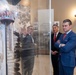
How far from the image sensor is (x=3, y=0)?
7.18 ft

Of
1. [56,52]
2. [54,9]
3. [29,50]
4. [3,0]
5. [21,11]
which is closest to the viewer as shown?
[3,0]

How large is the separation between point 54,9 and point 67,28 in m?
4.37

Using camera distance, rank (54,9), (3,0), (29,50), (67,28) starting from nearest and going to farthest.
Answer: (3,0), (29,50), (67,28), (54,9)

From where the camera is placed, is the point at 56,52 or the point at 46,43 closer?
the point at 46,43

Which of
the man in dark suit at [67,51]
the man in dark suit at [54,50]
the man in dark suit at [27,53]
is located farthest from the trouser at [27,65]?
the man in dark suit at [54,50]

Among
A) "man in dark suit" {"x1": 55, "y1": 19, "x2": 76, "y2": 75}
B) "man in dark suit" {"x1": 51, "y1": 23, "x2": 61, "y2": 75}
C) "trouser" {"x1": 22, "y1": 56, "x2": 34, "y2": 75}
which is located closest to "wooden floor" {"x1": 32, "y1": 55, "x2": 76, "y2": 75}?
"trouser" {"x1": 22, "y1": 56, "x2": 34, "y2": 75}

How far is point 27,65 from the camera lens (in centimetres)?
254

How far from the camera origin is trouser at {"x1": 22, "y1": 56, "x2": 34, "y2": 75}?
250 centimetres

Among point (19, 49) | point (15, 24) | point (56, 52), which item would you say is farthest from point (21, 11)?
point (56, 52)

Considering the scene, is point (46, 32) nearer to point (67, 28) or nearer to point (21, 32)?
point (67, 28)

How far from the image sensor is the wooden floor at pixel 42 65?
2.68 m

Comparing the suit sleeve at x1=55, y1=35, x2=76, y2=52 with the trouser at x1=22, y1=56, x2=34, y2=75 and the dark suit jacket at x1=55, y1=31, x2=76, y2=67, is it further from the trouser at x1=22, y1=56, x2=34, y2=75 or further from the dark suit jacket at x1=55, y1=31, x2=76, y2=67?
the trouser at x1=22, y1=56, x2=34, y2=75

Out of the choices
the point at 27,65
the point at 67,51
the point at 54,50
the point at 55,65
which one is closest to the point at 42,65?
the point at 27,65

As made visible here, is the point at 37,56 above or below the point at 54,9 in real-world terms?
below
